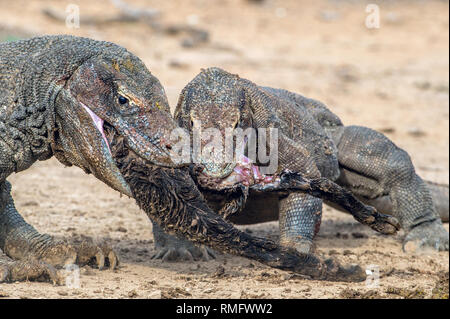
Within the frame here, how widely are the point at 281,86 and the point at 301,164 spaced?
811cm

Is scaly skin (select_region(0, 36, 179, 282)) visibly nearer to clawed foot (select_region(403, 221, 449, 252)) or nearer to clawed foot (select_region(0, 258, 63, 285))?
clawed foot (select_region(0, 258, 63, 285))

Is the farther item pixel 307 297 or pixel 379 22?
pixel 379 22

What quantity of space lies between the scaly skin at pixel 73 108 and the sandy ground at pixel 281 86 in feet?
2.40

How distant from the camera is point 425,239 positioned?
683 centimetres

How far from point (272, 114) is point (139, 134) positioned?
1747mm

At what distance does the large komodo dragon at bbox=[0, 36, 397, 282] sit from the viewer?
4.14m

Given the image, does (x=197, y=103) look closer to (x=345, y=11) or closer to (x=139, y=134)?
(x=139, y=134)

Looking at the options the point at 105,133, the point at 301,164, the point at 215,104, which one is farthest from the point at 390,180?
the point at 105,133

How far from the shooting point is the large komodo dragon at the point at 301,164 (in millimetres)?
5082

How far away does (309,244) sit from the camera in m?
5.37

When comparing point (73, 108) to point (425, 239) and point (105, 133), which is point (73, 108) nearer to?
point (105, 133)

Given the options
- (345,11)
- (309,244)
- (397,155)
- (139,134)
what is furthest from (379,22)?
(139,134)

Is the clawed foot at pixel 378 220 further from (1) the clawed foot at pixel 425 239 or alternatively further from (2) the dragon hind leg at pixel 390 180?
(1) the clawed foot at pixel 425 239

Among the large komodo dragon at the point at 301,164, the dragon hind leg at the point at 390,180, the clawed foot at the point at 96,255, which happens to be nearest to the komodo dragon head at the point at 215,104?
the large komodo dragon at the point at 301,164
